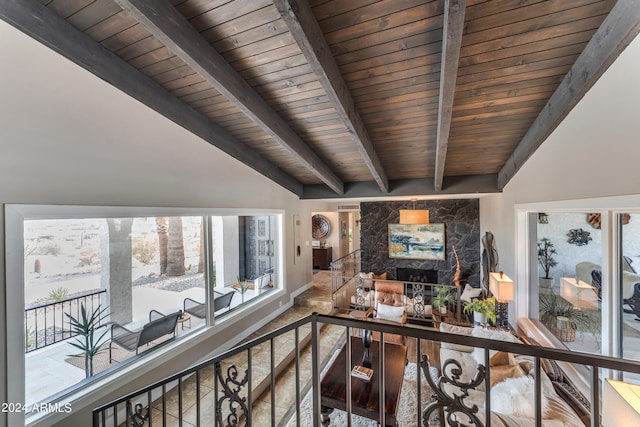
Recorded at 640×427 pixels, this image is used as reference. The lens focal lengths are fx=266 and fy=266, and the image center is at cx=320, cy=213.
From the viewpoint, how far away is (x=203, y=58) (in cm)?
200

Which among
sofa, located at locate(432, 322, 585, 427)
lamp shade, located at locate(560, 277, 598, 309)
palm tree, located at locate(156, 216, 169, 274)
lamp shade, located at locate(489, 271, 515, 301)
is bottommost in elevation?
sofa, located at locate(432, 322, 585, 427)

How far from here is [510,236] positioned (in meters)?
4.28

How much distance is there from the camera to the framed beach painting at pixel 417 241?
7.34 meters

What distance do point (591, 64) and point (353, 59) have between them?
173 centimetres

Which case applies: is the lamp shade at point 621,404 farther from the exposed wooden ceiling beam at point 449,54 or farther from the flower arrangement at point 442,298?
the flower arrangement at point 442,298

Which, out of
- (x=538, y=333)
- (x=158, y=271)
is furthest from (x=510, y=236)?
(x=158, y=271)

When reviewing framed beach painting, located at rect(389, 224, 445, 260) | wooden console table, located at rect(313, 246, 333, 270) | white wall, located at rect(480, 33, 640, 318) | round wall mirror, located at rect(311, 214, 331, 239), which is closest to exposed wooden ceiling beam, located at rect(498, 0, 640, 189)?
white wall, located at rect(480, 33, 640, 318)

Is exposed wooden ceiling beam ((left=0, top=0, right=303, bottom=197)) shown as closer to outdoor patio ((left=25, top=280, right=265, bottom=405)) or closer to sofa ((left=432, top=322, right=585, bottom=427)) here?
outdoor patio ((left=25, top=280, right=265, bottom=405))

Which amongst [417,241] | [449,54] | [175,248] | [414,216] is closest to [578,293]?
[449,54]

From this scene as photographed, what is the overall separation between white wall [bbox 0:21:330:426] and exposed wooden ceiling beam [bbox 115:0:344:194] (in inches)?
45.3

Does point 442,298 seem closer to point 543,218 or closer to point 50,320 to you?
point 543,218

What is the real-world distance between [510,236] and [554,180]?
1677mm

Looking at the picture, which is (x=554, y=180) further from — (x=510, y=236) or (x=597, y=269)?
(x=510, y=236)

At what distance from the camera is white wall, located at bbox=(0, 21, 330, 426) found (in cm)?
201
